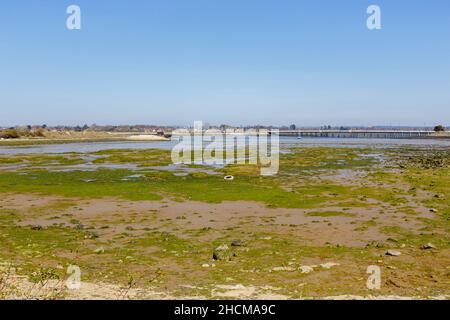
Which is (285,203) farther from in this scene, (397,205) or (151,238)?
(151,238)

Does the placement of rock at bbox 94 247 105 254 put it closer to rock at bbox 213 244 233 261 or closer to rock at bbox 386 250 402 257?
rock at bbox 213 244 233 261

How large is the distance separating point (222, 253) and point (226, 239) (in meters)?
2.29

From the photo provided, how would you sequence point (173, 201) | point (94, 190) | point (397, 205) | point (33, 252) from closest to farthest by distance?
point (33, 252), point (397, 205), point (173, 201), point (94, 190)

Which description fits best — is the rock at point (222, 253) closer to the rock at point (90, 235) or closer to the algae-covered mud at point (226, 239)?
the algae-covered mud at point (226, 239)

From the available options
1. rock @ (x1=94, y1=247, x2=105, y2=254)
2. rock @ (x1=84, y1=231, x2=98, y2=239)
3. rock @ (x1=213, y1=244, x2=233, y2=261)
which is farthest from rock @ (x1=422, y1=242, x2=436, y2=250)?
rock @ (x1=84, y1=231, x2=98, y2=239)

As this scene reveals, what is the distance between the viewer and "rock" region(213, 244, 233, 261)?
1292 cm

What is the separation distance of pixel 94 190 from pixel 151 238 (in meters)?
12.9

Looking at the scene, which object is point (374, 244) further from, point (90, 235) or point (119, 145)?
point (119, 145)

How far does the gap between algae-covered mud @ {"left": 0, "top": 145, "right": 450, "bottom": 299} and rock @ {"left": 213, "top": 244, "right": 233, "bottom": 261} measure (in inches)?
2.0

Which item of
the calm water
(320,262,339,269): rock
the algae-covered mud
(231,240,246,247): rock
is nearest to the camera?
the algae-covered mud

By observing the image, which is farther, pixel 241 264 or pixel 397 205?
pixel 397 205

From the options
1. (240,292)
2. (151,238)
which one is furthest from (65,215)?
(240,292)

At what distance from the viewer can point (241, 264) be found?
12.4m
